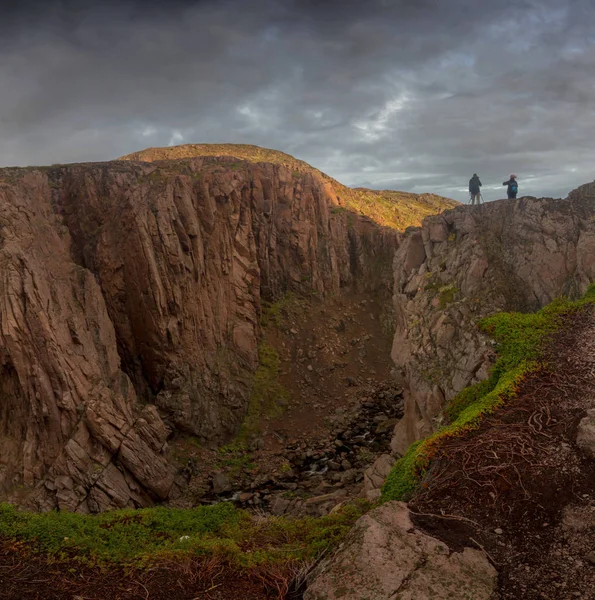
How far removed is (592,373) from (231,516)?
10.5m

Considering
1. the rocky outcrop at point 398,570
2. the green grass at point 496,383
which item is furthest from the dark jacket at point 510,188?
the rocky outcrop at point 398,570

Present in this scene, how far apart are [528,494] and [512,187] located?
18924 millimetres

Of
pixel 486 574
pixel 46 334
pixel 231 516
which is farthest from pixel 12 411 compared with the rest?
pixel 486 574

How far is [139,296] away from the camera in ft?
103

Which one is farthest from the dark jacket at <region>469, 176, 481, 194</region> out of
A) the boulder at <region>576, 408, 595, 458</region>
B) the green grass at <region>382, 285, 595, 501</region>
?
the boulder at <region>576, 408, 595, 458</region>

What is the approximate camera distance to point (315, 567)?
757cm

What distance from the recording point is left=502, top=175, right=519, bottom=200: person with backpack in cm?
2273

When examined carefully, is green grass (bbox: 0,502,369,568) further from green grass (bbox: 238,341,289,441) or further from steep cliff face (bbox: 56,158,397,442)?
green grass (bbox: 238,341,289,441)

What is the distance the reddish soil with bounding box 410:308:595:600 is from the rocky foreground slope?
1865 cm

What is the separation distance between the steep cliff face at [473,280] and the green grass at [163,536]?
306 inches

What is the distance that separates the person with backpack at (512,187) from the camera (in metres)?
22.7

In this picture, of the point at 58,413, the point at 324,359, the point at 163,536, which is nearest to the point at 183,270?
the point at 58,413

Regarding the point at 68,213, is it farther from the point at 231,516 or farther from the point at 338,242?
the point at 231,516

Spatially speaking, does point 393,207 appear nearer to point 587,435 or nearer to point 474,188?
point 474,188
